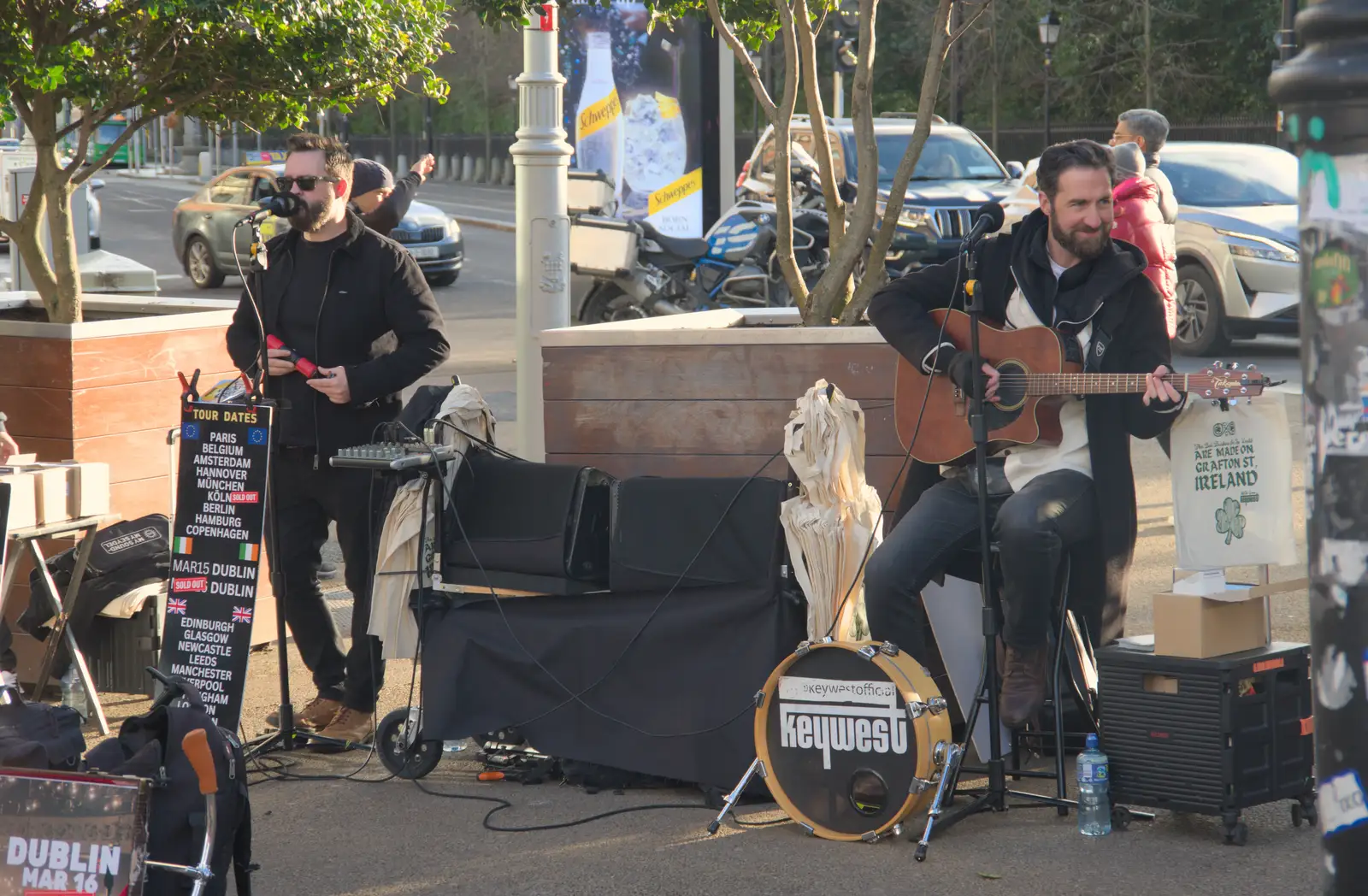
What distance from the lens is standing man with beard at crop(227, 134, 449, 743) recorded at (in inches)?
223

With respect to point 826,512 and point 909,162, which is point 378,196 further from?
point 826,512

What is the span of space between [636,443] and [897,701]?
172 centimetres

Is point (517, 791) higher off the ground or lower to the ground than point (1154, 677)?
lower

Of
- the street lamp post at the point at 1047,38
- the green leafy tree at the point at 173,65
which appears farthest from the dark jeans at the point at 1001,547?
the street lamp post at the point at 1047,38

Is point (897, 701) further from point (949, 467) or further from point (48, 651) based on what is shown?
point (48, 651)

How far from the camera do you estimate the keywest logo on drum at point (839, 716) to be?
15.2 ft

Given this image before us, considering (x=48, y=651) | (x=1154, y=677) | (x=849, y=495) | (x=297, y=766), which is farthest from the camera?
(x=48, y=651)

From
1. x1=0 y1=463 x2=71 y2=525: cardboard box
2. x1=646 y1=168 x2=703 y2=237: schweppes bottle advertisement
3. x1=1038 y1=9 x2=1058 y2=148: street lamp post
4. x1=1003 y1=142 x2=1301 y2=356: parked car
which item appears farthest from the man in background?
x1=1038 y1=9 x2=1058 y2=148: street lamp post

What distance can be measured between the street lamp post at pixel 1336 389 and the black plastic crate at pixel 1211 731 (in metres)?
1.75

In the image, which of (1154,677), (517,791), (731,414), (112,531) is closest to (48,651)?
(112,531)

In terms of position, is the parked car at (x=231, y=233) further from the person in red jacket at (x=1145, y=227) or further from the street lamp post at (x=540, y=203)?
the person in red jacket at (x=1145, y=227)

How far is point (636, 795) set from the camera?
517 centimetres

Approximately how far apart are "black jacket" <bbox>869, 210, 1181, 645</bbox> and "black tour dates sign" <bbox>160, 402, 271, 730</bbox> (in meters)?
1.98

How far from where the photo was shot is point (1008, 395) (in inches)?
196
